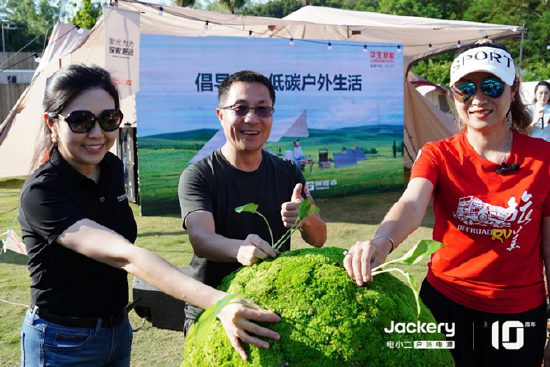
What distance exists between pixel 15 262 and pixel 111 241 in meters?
5.40

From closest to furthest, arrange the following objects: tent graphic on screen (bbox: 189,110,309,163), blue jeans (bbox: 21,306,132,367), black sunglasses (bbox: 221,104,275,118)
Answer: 1. blue jeans (bbox: 21,306,132,367)
2. black sunglasses (bbox: 221,104,275,118)
3. tent graphic on screen (bbox: 189,110,309,163)

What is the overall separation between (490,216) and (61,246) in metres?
1.55

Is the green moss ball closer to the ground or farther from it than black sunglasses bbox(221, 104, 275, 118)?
closer to the ground

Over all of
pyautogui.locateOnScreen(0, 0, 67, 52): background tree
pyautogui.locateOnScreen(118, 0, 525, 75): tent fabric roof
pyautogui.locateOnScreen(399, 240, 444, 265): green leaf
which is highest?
pyautogui.locateOnScreen(0, 0, 67, 52): background tree

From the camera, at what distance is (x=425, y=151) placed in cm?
224

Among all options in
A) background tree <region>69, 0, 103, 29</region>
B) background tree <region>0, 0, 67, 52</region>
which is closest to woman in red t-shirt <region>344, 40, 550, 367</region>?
background tree <region>69, 0, 103, 29</region>

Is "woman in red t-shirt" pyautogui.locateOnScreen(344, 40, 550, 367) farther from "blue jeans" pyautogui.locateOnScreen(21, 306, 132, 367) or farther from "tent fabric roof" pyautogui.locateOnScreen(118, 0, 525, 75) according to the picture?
"tent fabric roof" pyautogui.locateOnScreen(118, 0, 525, 75)

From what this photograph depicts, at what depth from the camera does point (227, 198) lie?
7.64 feet

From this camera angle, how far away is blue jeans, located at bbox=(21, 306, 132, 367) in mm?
1927

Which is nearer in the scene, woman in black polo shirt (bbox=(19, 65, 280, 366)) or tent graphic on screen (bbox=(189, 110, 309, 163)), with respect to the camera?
woman in black polo shirt (bbox=(19, 65, 280, 366))

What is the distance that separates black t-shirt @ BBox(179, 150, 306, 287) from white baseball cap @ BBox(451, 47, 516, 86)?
89cm

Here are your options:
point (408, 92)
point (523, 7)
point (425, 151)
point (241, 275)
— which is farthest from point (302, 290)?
point (523, 7)

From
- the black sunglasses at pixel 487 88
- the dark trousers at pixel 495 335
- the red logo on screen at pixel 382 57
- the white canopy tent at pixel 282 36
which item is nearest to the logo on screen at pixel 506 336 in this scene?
the dark trousers at pixel 495 335

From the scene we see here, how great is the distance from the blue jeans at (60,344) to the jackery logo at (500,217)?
4.71 ft
